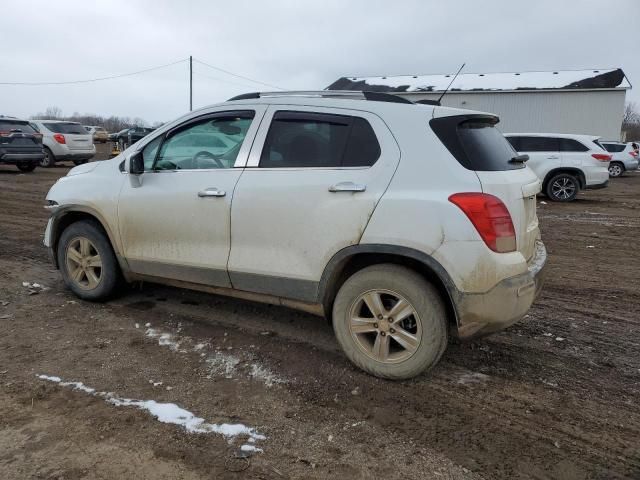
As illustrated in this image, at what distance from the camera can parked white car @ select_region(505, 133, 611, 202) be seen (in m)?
13.2

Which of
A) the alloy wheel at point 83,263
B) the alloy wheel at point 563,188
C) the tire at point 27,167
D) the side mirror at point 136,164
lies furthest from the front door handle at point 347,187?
the tire at point 27,167

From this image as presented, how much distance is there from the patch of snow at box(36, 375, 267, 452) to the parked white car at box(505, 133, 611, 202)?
12312mm

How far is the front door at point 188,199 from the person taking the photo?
3.81 metres

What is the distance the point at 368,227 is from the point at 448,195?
1.73 feet

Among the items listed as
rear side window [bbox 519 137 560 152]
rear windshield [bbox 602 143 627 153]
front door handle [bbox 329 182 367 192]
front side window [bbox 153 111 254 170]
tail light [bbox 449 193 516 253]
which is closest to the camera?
tail light [bbox 449 193 516 253]

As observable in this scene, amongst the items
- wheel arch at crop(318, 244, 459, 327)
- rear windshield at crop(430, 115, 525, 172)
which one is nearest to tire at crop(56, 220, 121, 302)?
wheel arch at crop(318, 244, 459, 327)

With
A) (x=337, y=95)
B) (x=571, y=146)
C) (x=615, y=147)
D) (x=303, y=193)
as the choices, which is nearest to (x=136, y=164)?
A: (x=303, y=193)

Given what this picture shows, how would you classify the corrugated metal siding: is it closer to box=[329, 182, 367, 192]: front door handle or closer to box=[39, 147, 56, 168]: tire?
box=[39, 147, 56, 168]: tire

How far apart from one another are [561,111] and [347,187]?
3341cm

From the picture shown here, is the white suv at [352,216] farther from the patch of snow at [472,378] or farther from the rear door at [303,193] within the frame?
the patch of snow at [472,378]

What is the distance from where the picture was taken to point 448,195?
298cm

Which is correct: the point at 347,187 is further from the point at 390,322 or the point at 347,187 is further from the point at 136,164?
the point at 136,164

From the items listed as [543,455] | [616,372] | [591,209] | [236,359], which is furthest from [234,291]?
[591,209]

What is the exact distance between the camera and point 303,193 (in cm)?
342
